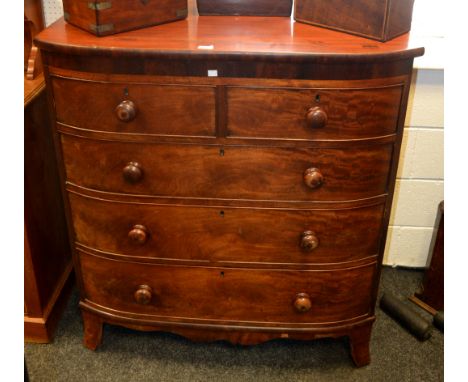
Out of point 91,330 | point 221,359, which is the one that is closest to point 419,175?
point 221,359

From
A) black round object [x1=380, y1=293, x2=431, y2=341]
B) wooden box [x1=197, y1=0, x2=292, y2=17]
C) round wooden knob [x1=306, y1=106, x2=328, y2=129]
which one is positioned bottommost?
black round object [x1=380, y1=293, x2=431, y2=341]

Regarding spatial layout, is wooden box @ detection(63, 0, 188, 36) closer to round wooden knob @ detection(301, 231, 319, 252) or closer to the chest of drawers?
the chest of drawers

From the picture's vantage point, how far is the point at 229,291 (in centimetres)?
190

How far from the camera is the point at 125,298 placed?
1966mm

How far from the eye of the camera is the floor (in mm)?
2033

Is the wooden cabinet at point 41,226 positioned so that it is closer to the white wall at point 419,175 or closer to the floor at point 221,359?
the floor at point 221,359

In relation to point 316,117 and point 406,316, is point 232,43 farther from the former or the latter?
point 406,316

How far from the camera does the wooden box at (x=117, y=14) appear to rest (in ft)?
5.20

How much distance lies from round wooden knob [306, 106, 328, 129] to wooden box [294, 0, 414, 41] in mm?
277

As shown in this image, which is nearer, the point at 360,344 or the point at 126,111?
the point at 126,111

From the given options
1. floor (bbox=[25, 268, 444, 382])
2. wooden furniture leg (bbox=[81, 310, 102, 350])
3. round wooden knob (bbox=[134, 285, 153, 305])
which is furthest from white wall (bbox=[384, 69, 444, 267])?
wooden furniture leg (bbox=[81, 310, 102, 350])

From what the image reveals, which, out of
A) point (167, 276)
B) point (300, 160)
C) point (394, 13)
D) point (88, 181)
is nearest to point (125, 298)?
point (167, 276)

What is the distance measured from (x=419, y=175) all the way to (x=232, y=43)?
119cm

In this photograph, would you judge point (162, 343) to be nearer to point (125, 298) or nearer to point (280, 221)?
point (125, 298)
